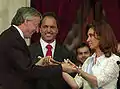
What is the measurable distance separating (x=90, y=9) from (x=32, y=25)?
1533 millimetres

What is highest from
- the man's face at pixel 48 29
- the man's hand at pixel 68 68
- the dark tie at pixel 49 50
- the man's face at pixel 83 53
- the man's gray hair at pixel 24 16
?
the man's gray hair at pixel 24 16

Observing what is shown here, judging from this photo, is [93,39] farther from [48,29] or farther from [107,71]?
[48,29]

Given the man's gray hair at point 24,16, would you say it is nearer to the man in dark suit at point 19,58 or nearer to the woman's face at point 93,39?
the man in dark suit at point 19,58

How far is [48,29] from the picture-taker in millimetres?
3361

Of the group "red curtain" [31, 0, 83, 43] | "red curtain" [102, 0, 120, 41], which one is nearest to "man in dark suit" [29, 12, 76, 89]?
"red curtain" [31, 0, 83, 43]

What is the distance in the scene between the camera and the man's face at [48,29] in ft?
11.0

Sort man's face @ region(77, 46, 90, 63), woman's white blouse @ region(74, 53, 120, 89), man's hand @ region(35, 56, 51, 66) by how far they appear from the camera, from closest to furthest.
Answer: woman's white blouse @ region(74, 53, 120, 89) → man's hand @ region(35, 56, 51, 66) → man's face @ region(77, 46, 90, 63)

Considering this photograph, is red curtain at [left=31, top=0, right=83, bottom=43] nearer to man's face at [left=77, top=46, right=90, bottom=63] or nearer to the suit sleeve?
man's face at [left=77, top=46, right=90, bottom=63]

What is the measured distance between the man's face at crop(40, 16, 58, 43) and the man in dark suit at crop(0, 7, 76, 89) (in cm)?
56

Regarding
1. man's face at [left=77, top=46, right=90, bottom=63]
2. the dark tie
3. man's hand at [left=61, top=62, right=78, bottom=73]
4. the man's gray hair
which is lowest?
man's face at [left=77, top=46, right=90, bottom=63]

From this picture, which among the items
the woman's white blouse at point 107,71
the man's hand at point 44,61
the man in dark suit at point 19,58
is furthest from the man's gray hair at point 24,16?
the woman's white blouse at point 107,71

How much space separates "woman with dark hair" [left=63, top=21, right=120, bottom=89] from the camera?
2.87 m

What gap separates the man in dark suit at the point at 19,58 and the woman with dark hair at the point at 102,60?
276mm

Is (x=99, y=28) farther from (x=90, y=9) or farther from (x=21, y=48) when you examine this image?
(x=90, y=9)
